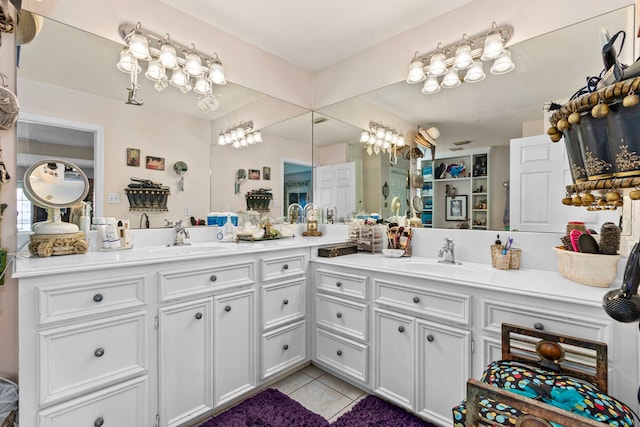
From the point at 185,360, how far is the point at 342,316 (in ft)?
3.12

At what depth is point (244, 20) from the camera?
6.93ft

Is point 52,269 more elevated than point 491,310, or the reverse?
point 52,269

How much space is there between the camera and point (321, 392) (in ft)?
6.44

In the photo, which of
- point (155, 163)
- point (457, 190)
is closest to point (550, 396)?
point (457, 190)

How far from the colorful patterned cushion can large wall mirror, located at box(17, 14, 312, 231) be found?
2032mm

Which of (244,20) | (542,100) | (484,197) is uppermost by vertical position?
(244,20)

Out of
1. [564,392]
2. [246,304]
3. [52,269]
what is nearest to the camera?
[564,392]

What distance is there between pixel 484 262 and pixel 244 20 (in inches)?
90.6

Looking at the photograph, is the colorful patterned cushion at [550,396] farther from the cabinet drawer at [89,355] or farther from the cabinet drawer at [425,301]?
the cabinet drawer at [89,355]

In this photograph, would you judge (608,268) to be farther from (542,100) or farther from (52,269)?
(52,269)

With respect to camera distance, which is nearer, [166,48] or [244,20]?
[166,48]

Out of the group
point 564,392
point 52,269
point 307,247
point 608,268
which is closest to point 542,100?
point 608,268

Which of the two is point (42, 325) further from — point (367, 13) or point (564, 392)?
point (367, 13)

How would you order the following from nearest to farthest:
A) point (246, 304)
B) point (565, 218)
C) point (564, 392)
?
point (564, 392)
point (565, 218)
point (246, 304)
